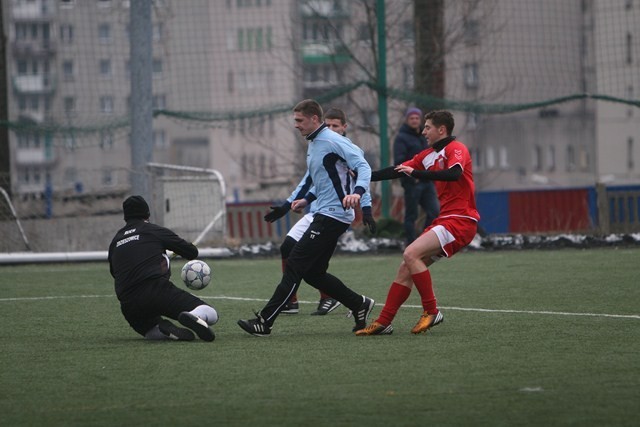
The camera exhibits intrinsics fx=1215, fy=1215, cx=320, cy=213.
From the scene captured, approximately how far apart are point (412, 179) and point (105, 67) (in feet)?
33.9

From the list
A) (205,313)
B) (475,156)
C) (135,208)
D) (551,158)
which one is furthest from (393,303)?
(551,158)

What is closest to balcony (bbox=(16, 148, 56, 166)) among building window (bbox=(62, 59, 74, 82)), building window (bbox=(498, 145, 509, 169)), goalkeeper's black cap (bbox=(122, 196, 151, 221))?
building window (bbox=(498, 145, 509, 169))

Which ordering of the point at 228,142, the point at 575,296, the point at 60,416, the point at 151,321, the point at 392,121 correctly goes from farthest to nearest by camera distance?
the point at 228,142 → the point at 392,121 → the point at 575,296 → the point at 151,321 → the point at 60,416

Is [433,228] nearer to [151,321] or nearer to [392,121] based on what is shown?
[151,321]

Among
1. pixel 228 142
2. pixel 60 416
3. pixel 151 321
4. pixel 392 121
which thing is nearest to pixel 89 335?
pixel 151 321

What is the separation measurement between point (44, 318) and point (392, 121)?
1183cm

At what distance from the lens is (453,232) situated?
366 inches

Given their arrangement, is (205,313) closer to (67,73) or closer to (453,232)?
(453,232)

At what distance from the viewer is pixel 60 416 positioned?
6.34m

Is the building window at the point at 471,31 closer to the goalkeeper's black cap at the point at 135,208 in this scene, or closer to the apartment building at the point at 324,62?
the apartment building at the point at 324,62

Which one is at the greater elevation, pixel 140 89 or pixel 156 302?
pixel 140 89

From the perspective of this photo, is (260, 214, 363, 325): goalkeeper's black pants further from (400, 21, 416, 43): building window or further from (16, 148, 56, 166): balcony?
(16, 148, 56, 166): balcony

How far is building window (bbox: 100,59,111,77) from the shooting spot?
23.8m

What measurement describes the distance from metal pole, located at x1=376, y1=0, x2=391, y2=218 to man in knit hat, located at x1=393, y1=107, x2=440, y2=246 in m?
2.77
